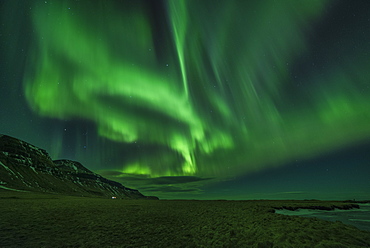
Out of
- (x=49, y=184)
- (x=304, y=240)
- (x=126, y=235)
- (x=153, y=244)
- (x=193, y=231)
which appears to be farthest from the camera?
(x=49, y=184)

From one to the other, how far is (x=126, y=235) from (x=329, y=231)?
16.6 meters

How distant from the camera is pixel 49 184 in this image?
184 meters

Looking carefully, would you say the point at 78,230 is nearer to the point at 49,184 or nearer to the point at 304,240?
the point at 304,240

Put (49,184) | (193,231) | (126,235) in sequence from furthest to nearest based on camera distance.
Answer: (49,184)
(193,231)
(126,235)

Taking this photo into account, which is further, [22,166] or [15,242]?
[22,166]

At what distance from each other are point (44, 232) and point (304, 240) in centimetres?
2100

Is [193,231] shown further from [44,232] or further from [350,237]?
[44,232]

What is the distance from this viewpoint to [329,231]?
15109 mm

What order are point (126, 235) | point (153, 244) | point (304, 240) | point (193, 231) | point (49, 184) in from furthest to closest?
point (49, 184) < point (193, 231) < point (126, 235) < point (153, 244) < point (304, 240)

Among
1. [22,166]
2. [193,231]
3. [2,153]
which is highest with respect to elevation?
[2,153]

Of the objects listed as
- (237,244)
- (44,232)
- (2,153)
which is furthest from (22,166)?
(237,244)

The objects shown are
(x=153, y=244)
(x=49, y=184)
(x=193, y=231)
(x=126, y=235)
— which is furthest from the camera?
(x=49, y=184)

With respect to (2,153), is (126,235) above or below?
below

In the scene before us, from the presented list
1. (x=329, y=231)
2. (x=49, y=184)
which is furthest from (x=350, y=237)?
(x=49, y=184)
